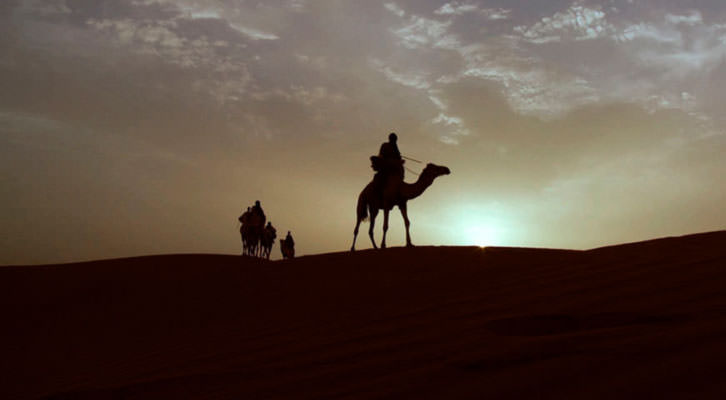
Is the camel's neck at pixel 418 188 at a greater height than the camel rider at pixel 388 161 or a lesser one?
lesser

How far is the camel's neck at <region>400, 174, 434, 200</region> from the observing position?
12.8m

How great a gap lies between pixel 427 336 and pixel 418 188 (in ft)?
30.9

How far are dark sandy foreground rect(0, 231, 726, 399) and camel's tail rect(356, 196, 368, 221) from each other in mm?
4613

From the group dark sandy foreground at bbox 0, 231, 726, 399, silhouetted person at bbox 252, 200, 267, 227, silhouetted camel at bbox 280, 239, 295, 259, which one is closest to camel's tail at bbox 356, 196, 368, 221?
dark sandy foreground at bbox 0, 231, 726, 399

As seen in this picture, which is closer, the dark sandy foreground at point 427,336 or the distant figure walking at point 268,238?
the dark sandy foreground at point 427,336

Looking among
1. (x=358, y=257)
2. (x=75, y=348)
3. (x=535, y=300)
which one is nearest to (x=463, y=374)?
(x=535, y=300)

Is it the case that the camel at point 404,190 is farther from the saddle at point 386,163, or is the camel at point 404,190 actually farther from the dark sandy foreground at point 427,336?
the dark sandy foreground at point 427,336

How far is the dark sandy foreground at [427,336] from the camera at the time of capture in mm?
2297

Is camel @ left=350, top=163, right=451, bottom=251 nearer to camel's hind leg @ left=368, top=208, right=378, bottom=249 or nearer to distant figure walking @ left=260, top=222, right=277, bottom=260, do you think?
camel's hind leg @ left=368, top=208, right=378, bottom=249

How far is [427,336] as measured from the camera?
3506 millimetres

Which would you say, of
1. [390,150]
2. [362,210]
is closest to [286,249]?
[362,210]

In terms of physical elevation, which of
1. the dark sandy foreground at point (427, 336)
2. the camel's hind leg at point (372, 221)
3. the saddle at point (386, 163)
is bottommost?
the dark sandy foreground at point (427, 336)

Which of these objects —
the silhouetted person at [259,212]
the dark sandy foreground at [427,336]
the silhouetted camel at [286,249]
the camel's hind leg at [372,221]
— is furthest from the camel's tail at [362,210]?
the silhouetted camel at [286,249]

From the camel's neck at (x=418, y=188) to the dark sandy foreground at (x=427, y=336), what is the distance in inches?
134
